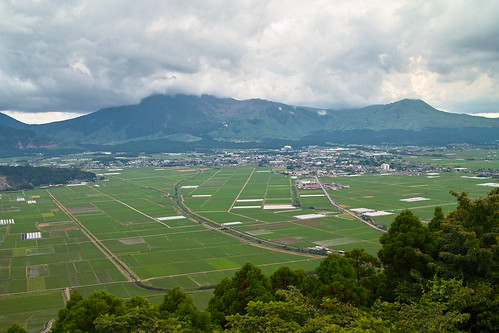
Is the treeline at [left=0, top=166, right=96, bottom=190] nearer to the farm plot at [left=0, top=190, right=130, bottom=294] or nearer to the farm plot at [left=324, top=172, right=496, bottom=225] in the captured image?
the farm plot at [left=0, top=190, right=130, bottom=294]

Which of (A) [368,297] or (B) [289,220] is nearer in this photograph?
(A) [368,297]

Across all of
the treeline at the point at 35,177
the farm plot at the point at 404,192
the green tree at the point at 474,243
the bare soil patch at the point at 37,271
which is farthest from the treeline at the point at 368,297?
the treeline at the point at 35,177

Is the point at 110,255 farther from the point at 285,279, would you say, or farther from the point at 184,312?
the point at 184,312

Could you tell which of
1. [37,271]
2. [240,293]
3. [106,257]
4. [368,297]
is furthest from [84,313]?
[106,257]

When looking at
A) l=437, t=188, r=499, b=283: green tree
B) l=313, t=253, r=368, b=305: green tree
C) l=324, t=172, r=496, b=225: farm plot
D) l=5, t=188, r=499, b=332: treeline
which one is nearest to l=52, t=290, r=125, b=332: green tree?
l=5, t=188, r=499, b=332: treeline

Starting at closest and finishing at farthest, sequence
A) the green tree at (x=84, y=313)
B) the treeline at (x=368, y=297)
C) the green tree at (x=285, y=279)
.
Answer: the treeline at (x=368, y=297)
the green tree at (x=84, y=313)
the green tree at (x=285, y=279)

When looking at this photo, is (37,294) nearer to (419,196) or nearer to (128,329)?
(128,329)

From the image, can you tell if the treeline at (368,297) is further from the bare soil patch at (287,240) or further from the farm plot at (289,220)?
the bare soil patch at (287,240)
